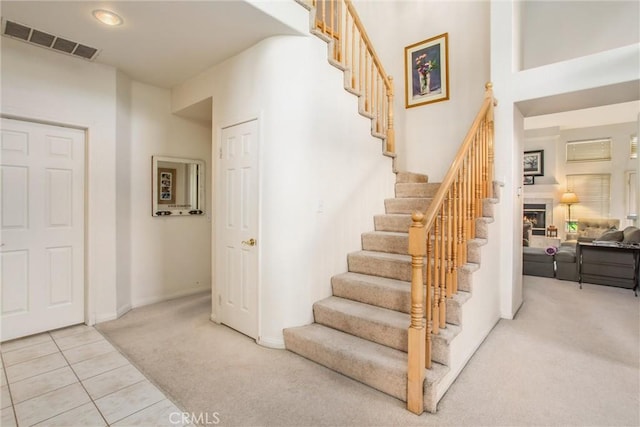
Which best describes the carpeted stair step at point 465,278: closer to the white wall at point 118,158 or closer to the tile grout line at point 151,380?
the tile grout line at point 151,380

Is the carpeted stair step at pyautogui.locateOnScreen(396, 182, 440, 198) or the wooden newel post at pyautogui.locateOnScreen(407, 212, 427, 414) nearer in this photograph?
the wooden newel post at pyautogui.locateOnScreen(407, 212, 427, 414)

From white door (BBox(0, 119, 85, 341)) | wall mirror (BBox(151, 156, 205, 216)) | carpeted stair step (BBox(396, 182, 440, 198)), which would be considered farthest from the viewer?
wall mirror (BBox(151, 156, 205, 216))

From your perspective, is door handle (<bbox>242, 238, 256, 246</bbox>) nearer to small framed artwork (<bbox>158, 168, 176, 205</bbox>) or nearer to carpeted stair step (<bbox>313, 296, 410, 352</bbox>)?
carpeted stair step (<bbox>313, 296, 410, 352</bbox>)

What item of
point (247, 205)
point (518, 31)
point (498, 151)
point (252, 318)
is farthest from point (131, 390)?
point (518, 31)

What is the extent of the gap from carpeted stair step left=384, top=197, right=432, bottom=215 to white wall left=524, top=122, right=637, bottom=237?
6.90m

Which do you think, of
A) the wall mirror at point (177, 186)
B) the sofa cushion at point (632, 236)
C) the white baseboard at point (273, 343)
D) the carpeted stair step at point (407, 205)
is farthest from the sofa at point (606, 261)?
the wall mirror at point (177, 186)

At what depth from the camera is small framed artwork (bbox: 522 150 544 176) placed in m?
8.61

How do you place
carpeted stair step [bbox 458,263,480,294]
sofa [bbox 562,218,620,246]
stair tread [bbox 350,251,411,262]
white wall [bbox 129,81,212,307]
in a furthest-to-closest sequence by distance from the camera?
sofa [bbox 562,218,620,246] < white wall [bbox 129,81,212,307] < stair tread [bbox 350,251,411,262] < carpeted stair step [bbox 458,263,480,294]

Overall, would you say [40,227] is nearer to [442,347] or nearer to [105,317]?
[105,317]

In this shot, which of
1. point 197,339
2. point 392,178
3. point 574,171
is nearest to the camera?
point 197,339

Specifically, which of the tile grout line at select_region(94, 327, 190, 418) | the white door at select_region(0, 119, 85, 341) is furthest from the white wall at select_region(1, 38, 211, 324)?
the tile grout line at select_region(94, 327, 190, 418)

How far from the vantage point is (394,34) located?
4.75 metres

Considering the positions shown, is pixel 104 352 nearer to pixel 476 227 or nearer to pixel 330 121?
pixel 330 121

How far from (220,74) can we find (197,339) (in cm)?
264
